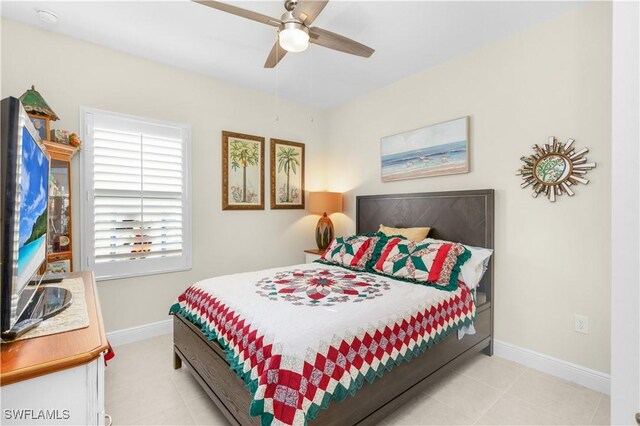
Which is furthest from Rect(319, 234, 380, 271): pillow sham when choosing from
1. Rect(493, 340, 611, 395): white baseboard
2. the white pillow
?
Rect(493, 340, 611, 395): white baseboard

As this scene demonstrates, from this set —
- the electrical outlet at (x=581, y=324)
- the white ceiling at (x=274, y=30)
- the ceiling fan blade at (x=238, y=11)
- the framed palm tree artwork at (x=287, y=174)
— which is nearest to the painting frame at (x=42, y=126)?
the white ceiling at (x=274, y=30)

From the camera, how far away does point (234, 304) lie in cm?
186

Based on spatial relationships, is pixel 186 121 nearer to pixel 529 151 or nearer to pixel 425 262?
pixel 425 262

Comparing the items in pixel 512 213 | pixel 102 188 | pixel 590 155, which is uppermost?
pixel 590 155

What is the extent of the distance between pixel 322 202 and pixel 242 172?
1.07 metres

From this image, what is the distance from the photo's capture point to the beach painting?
2898mm

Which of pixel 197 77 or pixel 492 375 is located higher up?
pixel 197 77

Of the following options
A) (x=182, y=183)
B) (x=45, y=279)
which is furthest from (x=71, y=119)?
(x=45, y=279)

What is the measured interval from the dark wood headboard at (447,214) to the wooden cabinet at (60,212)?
294 centimetres

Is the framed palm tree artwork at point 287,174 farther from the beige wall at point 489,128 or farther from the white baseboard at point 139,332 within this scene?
the white baseboard at point 139,332

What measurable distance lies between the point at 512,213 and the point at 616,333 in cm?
197

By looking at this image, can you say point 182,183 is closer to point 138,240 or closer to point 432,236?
point 138,240

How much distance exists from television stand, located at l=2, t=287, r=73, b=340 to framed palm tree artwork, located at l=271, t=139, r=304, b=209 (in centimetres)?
265

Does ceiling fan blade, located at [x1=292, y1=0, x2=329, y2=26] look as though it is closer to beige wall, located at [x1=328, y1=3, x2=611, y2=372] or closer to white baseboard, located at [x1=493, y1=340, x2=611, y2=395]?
beige wall, located at [x1=328, y1=3, x2=611, y2=372]
